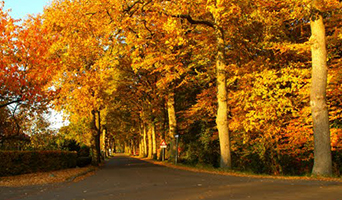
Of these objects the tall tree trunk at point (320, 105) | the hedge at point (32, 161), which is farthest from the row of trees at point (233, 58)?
the hedge at point (32, 161)

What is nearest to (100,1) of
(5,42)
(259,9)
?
(259,9)

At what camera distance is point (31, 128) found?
1064 inches

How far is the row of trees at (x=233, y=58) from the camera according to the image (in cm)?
1555

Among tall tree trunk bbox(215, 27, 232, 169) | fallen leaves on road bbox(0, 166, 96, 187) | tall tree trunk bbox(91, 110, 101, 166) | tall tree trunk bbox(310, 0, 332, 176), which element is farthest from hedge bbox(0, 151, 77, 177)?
tall tree trunk bbox(310, 0, 332, 176)

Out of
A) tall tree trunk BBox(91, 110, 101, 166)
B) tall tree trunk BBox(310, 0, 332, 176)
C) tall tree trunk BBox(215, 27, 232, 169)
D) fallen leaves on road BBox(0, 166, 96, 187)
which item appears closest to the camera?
tall tree trunk BBox(310, 0, 332, 176)

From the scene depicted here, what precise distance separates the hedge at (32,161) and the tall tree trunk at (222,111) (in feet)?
38.0

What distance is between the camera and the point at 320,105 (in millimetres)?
13711

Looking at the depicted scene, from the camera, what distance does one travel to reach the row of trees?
15547mm

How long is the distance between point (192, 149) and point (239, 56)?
10972 mm

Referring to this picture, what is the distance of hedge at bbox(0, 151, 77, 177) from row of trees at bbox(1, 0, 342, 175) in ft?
10.6

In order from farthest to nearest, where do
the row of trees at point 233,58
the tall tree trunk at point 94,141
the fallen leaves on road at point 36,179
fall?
the tall tree trunk at point 94,141 → the row of trees at point 233,58 → the fallen leaves on road at point 36,179

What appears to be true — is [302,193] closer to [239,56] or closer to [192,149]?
[239,56]

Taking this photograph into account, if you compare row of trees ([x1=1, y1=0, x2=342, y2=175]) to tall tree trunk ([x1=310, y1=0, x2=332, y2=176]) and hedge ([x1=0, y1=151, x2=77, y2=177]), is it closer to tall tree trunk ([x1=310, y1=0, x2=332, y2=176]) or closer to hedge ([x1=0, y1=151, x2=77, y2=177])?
tall tree trunk ([x1=310, y1=0, x2=332, y2=176])

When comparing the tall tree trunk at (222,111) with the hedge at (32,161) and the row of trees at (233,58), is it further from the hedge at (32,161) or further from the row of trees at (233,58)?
the hedge at (32,161)
